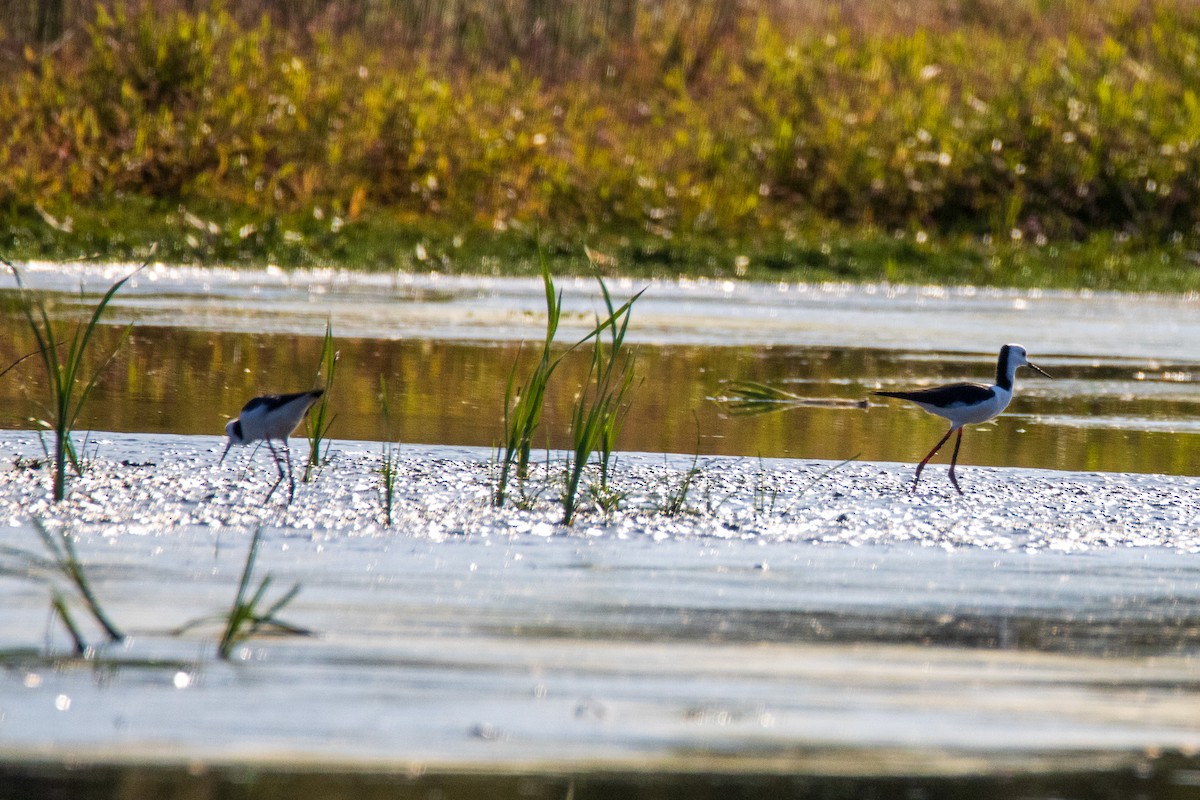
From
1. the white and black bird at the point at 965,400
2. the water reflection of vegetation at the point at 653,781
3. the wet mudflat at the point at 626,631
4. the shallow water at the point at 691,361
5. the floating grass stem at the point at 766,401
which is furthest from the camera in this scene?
the floating grass stem at the point at 766,401

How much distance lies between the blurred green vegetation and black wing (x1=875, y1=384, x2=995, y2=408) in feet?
35.5

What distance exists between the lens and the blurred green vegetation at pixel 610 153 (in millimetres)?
21516

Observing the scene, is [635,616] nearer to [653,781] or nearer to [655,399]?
[653,781]

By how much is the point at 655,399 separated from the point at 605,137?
1437 cm

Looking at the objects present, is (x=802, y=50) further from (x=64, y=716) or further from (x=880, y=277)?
(x=64, y=716)

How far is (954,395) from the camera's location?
9.61 metres

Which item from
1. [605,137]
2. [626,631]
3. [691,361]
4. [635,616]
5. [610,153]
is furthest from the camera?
[605,137]

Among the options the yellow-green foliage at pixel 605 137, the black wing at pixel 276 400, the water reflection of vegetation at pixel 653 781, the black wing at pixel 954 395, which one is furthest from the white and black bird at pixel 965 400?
the yellow-green foliage at pixel 605 137

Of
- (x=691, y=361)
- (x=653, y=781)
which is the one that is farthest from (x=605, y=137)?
(x=653, y=781)

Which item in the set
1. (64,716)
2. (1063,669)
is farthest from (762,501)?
(64,716)

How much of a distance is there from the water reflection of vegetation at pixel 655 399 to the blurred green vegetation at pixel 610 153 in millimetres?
6818

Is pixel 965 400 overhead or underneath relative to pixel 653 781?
overhead

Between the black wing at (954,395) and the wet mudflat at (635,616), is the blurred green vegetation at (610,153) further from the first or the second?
the black wing at (954,395)

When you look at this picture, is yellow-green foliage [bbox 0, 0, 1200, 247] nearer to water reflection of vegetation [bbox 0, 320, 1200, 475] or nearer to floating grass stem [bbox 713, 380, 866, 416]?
water reflection of vegetation [bbox 0, 320, 1200, 475]
